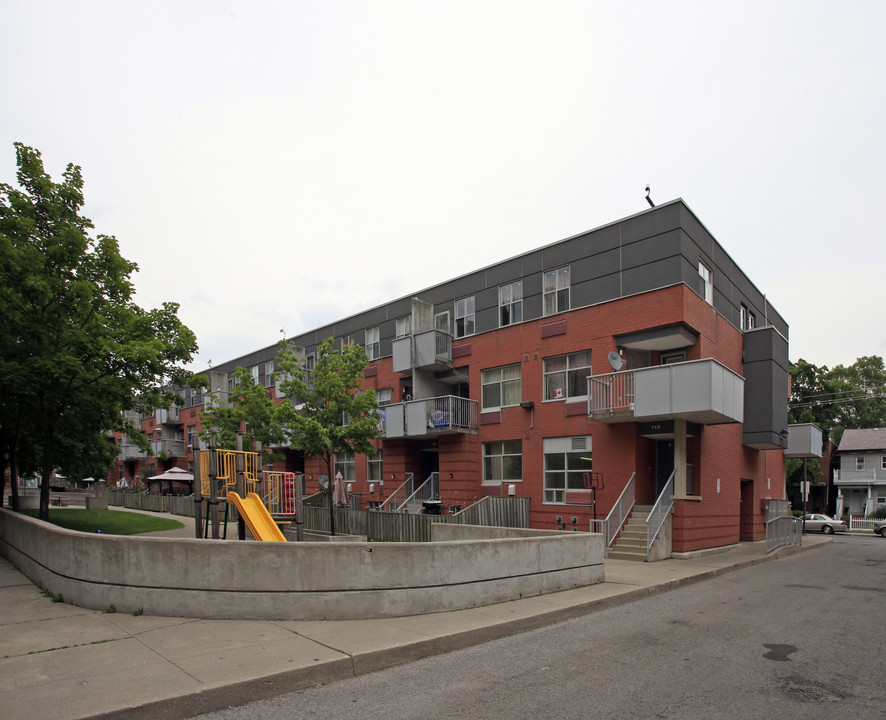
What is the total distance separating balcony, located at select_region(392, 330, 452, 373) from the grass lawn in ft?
38.3

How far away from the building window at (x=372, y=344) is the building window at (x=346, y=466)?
211 inches

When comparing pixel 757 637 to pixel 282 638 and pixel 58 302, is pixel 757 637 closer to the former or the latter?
pixel 282 638

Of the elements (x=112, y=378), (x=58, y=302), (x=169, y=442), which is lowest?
(x=169, y=442)

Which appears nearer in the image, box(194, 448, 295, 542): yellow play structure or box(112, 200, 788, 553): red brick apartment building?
box(194, 448, 295, 542): yellow play structure

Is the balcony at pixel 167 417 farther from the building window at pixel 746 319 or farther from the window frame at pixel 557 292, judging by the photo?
the building window at pixel 746 319

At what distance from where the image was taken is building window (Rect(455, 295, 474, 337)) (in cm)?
2647

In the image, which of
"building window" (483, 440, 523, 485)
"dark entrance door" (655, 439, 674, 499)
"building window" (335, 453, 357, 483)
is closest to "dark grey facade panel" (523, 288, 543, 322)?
"building window" (483, 440, 523, 485)

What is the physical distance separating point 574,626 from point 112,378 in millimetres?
13298

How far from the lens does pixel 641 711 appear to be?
548 centimetres

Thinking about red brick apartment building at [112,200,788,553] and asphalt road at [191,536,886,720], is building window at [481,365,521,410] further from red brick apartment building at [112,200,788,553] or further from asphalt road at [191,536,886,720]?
asphalt road at [191,536,886,720]

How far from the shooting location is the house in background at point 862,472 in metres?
49.4

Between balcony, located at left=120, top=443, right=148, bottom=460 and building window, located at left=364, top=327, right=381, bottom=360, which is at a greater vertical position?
building window, located at left=364, top=327, right=381, bottom=360

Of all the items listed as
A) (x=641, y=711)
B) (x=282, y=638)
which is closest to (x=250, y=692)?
(x=282, y=638)

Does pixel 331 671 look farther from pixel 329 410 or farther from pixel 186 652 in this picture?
pixel 329 410
